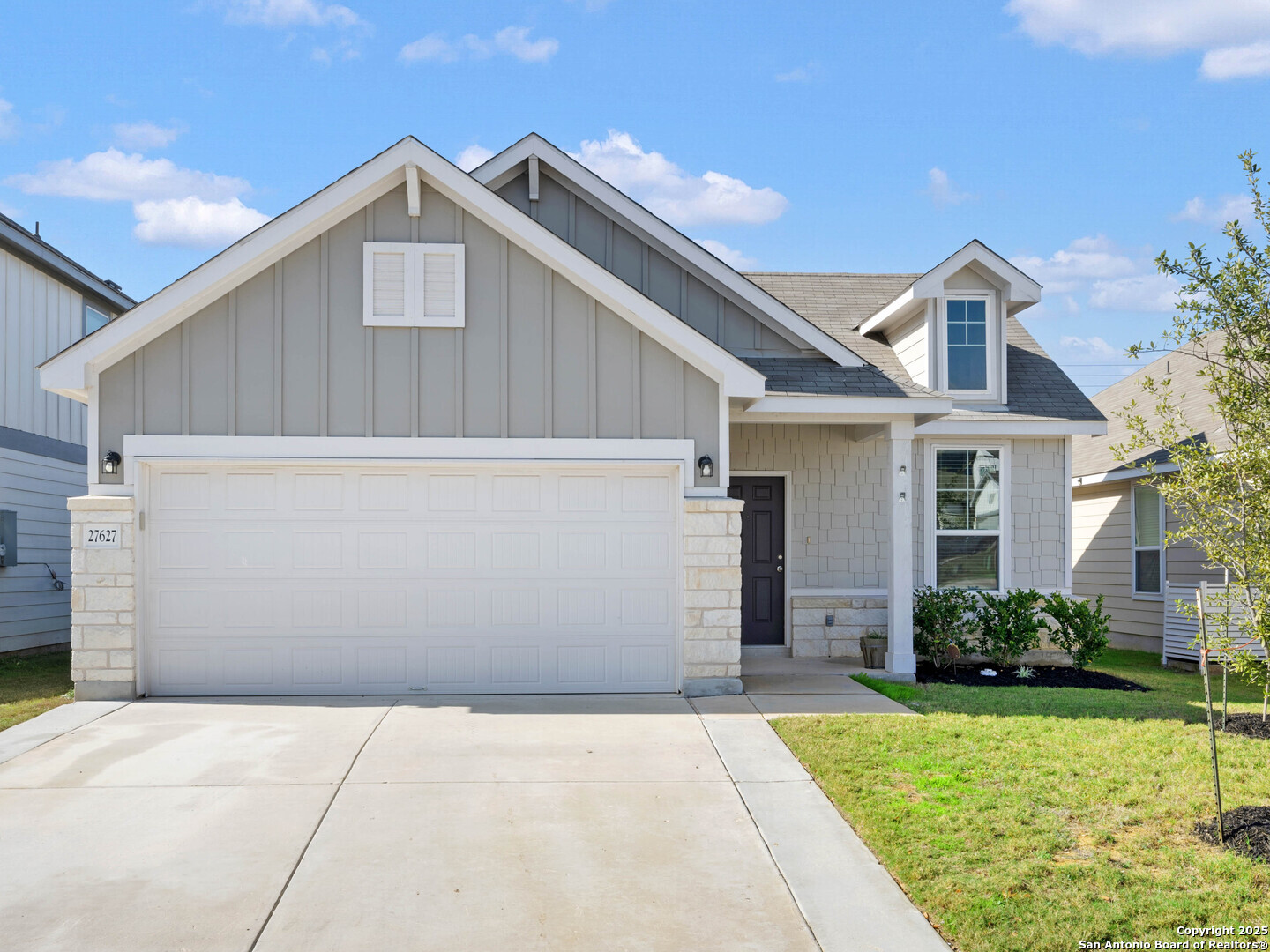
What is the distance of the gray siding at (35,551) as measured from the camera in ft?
40.8

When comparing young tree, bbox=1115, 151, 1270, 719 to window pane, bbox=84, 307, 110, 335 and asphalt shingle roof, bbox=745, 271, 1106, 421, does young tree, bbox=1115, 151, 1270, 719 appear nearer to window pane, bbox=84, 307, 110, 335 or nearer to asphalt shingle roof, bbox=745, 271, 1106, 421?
asphalt shingle roof, bbox=745, 271, 1106, 421

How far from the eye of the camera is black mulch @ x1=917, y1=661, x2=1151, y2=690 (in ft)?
34.1

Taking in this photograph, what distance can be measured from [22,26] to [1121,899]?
648 inches

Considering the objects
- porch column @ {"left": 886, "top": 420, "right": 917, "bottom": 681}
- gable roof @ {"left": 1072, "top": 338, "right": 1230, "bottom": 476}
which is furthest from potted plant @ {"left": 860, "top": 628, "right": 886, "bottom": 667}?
gable roof @ {"left": 1072, "top": 338, "right": 1230, "bottom": 476}

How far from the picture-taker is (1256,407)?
5.33 metres

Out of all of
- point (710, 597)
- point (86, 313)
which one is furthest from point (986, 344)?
point (86, 313)

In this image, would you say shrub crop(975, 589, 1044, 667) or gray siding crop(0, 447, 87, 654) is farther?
gray siding crop(0, 447, 87, 654)

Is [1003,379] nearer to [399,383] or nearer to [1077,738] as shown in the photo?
[1077,738]

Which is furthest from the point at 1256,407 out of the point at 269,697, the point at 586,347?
the point at 269,697

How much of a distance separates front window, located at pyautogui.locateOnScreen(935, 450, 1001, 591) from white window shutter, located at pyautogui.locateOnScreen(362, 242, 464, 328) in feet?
21.3

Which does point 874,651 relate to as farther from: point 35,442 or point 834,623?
point 35,442

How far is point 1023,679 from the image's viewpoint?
34.6 ft

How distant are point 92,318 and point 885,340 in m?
12.1

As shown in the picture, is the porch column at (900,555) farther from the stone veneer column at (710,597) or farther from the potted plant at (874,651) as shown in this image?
the stone veneer column at (710,597)
